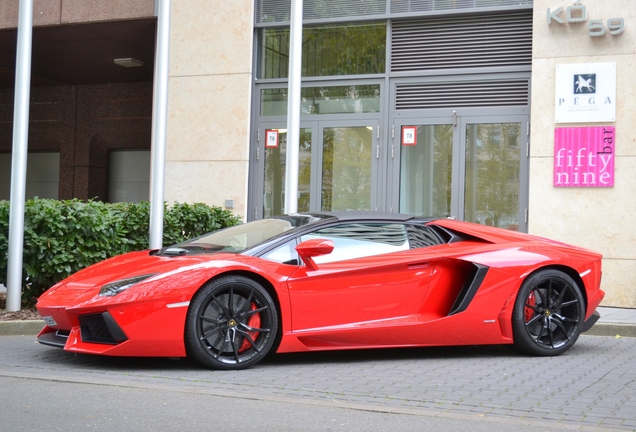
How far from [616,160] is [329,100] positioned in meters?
4.30

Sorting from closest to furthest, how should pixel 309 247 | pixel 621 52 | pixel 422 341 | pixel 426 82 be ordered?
pixel 309 247 → pixel 422 341 → pixel 621 52 → pixel 426 82

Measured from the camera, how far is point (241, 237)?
7246mm

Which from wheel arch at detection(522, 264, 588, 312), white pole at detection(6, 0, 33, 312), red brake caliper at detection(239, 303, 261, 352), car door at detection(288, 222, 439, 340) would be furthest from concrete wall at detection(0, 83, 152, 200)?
red brake caliper at detection(239, 303, 261, 352)

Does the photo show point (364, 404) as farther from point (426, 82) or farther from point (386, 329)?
point (426, 82)

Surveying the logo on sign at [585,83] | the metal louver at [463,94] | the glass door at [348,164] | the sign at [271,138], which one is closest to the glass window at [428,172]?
the metal louver at [463,94]

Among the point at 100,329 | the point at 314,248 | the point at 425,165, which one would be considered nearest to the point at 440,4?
the point at 425,165

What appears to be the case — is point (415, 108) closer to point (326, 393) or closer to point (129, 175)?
point (326, 393)

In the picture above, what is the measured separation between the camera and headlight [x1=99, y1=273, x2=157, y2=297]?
630 centimetres

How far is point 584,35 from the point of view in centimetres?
1224

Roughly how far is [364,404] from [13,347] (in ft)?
12.0

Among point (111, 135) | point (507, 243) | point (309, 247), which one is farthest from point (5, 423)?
point (111, 135)

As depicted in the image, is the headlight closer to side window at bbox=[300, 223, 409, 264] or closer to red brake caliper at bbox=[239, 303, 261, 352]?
red brake caliper at bbox=[239, 303, 261, 352]

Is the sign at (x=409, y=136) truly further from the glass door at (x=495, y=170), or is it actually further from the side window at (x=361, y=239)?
the side window at (x=361, y=239)

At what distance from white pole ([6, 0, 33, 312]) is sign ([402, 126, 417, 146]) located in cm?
564
